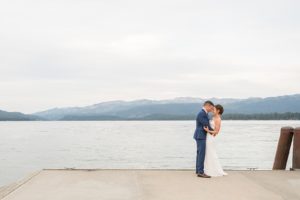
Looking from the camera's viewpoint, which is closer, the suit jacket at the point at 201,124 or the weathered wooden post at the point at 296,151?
the suit jacket at the point at 201,124

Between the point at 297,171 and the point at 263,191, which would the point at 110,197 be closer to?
the point at 263,191

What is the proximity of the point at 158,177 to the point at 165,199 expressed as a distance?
263 cm

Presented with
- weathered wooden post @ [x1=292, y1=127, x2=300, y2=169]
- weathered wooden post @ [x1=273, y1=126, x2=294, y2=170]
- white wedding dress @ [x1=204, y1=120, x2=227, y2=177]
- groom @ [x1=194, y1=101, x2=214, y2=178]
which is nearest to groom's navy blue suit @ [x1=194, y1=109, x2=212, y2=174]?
groom @ [x1=194, y1=101, x2=214, y2=178]

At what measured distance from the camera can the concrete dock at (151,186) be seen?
8.83 meters

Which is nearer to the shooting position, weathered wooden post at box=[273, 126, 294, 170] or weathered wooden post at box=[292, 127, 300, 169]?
weathered wooden post at box=[292, 127, 300, 169]

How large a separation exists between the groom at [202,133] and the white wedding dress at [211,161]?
12 cm

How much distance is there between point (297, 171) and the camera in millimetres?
12453

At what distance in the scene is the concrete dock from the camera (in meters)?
8.83

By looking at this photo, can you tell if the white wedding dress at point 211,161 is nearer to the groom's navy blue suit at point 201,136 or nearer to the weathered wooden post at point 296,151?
the groom's navy blue suit at point 201,136

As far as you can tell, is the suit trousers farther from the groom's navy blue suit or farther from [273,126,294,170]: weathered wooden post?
[273,126,294,170]: weathered wooden post

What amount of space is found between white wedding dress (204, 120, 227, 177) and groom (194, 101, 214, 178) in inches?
4.6

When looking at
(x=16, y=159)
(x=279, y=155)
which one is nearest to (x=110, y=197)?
(x=279, y=155)

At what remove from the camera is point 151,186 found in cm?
988

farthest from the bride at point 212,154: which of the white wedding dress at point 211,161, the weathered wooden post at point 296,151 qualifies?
the weathered wooden post at point 296,151
